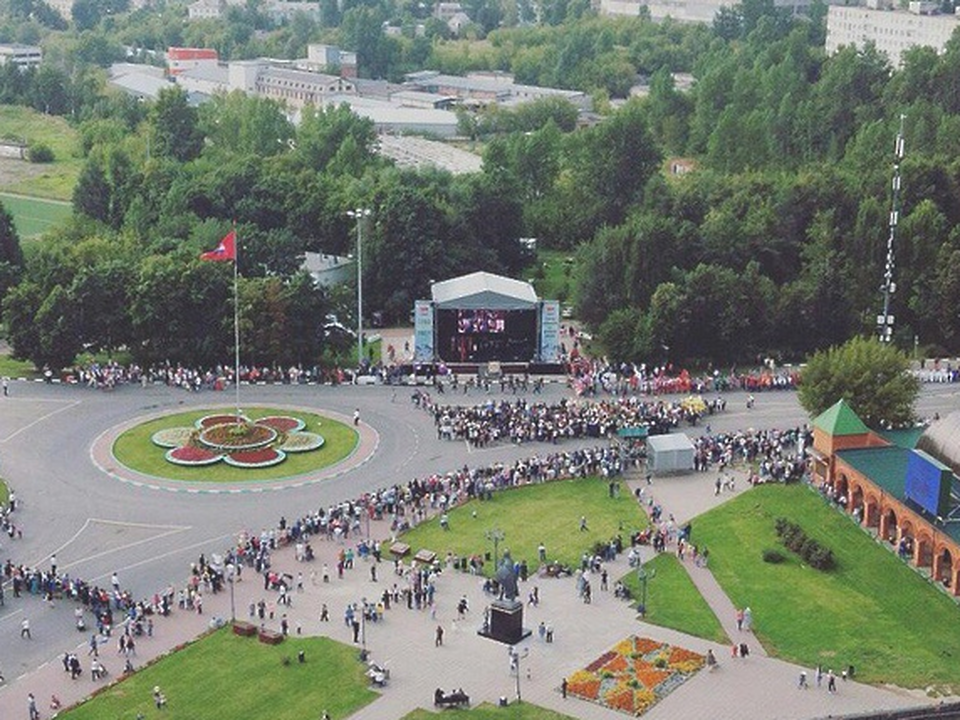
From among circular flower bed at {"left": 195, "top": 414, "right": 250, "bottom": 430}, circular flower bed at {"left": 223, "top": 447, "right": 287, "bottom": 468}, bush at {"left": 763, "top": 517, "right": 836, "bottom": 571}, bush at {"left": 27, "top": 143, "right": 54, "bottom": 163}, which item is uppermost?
bush at {"left": 27, "top": 143, "right": 54, "bottom": 163}

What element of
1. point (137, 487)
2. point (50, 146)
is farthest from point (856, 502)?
point (50, 146)

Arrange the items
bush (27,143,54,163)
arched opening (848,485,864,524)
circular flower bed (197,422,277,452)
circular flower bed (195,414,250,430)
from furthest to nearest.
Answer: bush (27,143,54,163)
circular flower bed (195,414,250,430)
circular flower bed (197,422,277,452)
arched opening (848,485,864,524)

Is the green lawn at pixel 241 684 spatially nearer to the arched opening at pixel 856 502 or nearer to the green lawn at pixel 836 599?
the green lawn at pixel 836 599

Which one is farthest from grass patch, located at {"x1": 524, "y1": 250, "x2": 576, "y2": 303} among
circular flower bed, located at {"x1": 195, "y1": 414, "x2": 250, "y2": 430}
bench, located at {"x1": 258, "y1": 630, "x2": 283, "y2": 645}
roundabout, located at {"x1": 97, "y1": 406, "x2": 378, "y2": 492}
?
bench, located at {"x1": 258, "y1": 630, "x2": 283, "y2": 645}

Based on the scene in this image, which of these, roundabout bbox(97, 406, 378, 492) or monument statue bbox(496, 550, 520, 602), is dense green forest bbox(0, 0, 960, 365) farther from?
monument statue bbox(496, 550, 520, 602)

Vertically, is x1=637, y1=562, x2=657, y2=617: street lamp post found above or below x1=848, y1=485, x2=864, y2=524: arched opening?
below

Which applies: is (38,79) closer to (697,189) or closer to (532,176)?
(532,176)

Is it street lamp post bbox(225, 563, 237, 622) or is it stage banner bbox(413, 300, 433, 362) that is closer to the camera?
street lamp post bbox(225, 563, 237, 622)
